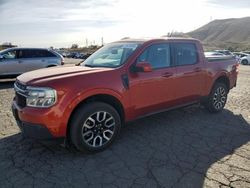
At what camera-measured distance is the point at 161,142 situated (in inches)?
185

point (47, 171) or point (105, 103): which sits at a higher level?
point (105, 103)

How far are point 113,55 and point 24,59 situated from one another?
8.64m

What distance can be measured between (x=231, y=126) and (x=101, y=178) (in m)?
3.28

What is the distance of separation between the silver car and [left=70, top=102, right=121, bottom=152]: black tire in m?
9.27

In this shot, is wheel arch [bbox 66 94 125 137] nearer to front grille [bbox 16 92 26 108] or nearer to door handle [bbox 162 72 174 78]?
front grille [bbox 16 92 26 108]

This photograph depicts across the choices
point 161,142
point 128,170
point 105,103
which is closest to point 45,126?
point 105,103

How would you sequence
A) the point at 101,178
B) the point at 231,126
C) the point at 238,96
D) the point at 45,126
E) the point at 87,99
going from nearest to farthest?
the point at 101,178 < the point at 45,126 < the point at 87,99 < the point at 231,126 < the point at 238,96

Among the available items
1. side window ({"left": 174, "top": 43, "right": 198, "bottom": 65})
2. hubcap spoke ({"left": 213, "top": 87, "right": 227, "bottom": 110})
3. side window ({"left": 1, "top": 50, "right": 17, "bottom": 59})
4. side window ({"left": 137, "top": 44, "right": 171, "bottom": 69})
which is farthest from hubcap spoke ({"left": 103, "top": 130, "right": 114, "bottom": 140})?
side window ({"left": 1, "top": 50, "right": 17, "bottom": 59})

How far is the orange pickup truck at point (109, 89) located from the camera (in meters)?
3.79

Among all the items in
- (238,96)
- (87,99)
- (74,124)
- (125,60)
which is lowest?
(238,96)

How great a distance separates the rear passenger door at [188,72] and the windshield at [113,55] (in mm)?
1024

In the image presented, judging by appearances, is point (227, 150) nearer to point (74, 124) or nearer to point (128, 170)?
point (128, 170)

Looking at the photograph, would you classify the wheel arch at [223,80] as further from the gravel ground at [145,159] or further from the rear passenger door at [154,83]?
the rear passenger door at [154,83]

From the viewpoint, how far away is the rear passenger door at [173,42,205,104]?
5402 millimetres
